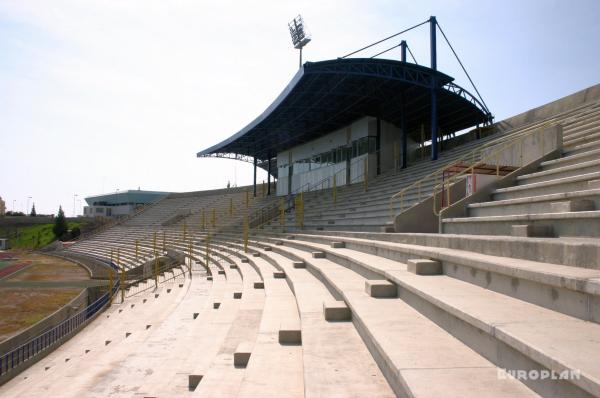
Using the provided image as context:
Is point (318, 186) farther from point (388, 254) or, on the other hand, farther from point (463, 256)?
point (463, 256)

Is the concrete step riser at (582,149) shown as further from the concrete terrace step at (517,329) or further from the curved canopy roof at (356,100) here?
the curved canopy roof at (356,100)

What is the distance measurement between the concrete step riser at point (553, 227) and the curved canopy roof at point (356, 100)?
12572mm

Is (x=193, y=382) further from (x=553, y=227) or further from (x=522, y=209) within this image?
(x=522, y=209)

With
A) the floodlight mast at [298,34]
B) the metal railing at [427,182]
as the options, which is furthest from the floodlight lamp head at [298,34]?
the metal railing at [427,182]

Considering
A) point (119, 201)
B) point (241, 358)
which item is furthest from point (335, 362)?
point (119, 201)

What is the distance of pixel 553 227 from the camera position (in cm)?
556

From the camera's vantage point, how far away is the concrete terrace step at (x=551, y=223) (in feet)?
16.3

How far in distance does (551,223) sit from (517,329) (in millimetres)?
3410

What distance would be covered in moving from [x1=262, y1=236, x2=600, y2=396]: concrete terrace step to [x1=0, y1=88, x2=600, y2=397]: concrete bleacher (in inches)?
0.4

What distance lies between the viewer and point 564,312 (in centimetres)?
317

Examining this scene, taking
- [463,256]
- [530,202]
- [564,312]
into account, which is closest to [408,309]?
[463,256]

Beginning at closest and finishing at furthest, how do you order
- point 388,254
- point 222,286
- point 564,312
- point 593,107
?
point 564,312 < point 388,254 < point 222,286 < point 593,107

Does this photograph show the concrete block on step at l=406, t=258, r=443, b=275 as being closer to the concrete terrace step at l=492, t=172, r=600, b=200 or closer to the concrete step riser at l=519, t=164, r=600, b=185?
the concrete terrace step at l=492, t=172, r=600, b=200

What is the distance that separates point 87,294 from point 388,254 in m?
18.4
